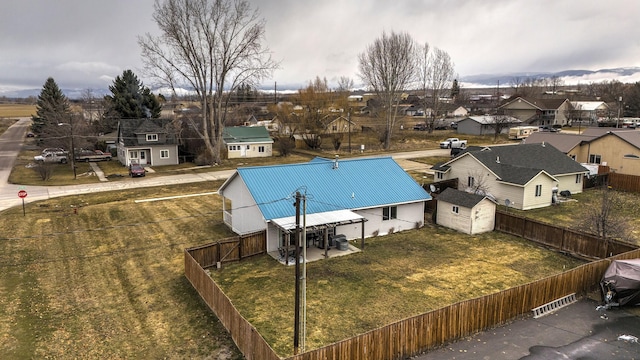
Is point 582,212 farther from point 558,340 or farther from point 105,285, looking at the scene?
point 105,285

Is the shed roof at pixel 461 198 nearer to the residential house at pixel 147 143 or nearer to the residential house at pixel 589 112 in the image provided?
the residential house at pixel 147 143

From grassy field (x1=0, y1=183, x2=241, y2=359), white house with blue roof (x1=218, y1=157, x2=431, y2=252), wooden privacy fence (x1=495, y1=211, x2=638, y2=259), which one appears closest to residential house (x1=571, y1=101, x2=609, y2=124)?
wooden privacy fence (x1=495, y1=211, x2=638, y2=259)

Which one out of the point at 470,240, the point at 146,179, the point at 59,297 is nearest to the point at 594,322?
the point at 470,240

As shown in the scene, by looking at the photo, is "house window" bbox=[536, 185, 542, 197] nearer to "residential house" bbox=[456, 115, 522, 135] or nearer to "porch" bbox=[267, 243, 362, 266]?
"porch" bbox=[267, 243, 362, 266]

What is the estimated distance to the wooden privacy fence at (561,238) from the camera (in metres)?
22.2

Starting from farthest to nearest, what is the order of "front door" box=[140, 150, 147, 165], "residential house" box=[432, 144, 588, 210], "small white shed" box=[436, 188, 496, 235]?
"front door" box=[140, 150, 147, 165], "residential house" box=[432, 144, 588, 210], "small white shed" box=[436, 188, 496, 235]

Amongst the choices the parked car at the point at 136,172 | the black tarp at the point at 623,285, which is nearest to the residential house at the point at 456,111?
the parked car at the point at 136,172

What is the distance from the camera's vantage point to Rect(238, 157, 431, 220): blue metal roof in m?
24.7

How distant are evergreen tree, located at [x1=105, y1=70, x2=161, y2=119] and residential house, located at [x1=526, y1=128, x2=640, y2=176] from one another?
6126 centimetres

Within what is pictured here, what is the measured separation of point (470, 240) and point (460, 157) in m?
13.7

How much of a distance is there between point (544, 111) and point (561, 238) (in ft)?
283

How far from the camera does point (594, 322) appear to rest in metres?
16.7

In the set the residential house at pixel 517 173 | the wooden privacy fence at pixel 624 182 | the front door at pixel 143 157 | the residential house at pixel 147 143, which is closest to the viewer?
the residential house at pixel 517 173

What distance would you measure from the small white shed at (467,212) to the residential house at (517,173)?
7181mm
